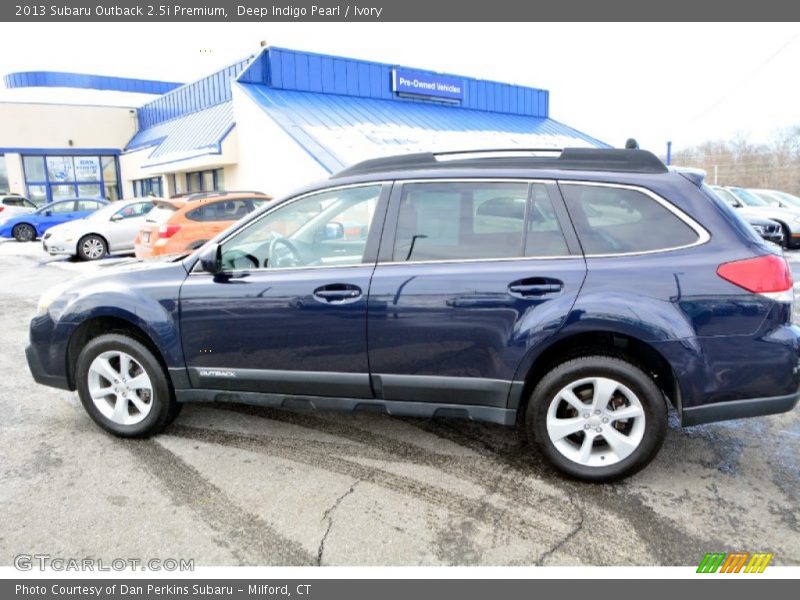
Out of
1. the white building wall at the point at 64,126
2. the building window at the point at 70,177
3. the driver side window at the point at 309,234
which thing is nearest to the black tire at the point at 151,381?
the driver side window at the point at 309,234

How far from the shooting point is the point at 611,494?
3.12 metres

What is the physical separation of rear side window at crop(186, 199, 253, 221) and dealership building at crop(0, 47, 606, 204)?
4.63 metres

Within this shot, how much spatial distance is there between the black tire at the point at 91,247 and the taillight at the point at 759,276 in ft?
44.6

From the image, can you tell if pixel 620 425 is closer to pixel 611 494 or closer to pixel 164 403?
pixel 611 494

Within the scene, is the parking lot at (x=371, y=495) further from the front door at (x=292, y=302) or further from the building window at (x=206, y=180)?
the building window at (x=206, y=180)

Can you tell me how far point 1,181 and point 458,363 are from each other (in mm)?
30113

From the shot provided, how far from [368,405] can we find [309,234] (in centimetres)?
113

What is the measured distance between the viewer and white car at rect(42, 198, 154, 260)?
13164 millimetres

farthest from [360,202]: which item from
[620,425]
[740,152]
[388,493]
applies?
[740,152]

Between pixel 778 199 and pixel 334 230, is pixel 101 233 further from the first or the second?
pixel 778 199

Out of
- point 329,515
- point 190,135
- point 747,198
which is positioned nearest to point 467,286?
point 329,515

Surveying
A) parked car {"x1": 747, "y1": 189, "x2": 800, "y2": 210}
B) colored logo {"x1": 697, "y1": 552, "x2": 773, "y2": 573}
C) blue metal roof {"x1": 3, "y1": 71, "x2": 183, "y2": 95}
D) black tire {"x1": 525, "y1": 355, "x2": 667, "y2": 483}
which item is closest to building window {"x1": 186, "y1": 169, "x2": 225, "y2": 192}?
parked car {"x1": 747, "y1": 189, "x2": 800, "y2": 210}

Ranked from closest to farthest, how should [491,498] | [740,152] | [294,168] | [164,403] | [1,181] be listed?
[491,498], [164,403], [294,168], [1,181], [740,152]

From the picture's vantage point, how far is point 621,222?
3.14 metres
